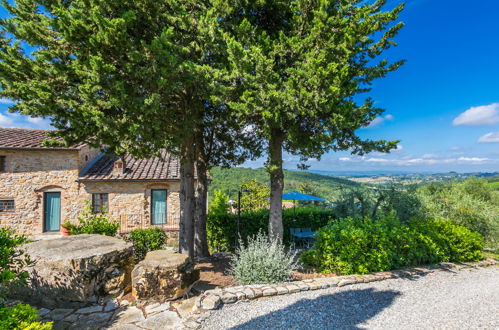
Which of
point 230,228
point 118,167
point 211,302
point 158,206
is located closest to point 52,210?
point 118,167

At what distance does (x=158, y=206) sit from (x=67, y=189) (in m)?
4.91

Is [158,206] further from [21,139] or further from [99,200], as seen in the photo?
[21,139]

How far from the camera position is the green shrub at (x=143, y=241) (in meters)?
7.47

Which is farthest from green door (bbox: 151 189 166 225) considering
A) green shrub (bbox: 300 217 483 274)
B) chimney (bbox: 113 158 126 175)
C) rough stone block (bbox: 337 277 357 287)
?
rough stone block (bbox: 337 277 357 287)

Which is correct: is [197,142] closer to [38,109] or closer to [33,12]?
[38,109]

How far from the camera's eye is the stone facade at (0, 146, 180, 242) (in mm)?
13258

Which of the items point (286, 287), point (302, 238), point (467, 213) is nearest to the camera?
point (286, 287)

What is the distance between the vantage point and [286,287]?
499 cm

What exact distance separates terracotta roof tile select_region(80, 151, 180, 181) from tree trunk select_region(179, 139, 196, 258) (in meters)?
6.33

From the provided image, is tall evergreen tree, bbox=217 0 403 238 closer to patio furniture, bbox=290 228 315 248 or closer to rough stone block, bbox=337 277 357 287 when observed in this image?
rough stone block, bbox=337 277 357 287

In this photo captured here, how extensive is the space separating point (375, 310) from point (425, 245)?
325 cm

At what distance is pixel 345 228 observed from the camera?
644 centimetres

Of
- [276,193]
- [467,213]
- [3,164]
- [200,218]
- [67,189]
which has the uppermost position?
[3,164]

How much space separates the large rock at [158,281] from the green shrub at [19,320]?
191 centimetres
